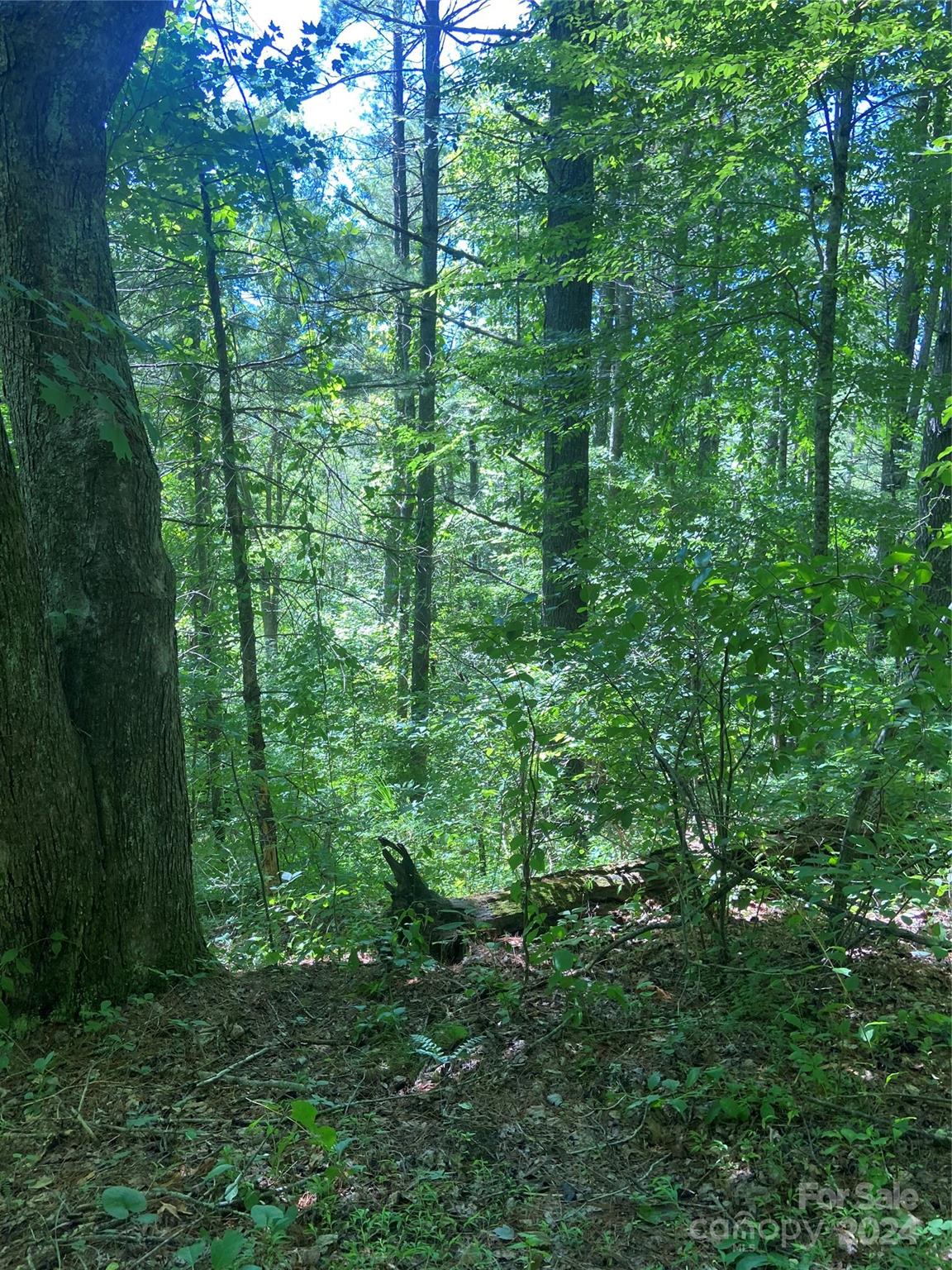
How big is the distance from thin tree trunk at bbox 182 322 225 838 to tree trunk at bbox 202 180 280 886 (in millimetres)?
182

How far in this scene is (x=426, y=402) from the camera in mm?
11500

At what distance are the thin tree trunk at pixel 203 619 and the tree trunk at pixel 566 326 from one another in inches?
109

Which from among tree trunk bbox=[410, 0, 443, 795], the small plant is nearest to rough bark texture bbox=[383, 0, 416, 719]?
tree trunk bbox=[410, 0, 443, 795]

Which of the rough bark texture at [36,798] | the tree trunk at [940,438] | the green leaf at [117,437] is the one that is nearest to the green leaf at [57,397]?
the green leaf at [117,437]

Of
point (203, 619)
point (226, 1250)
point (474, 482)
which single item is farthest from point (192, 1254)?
point (474, 482)

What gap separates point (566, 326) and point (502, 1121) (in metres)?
7.60

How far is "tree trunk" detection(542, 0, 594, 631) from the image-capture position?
6.70 m

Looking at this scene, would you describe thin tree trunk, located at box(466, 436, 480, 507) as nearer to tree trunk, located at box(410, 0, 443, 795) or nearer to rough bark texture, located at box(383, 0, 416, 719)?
rough bark texture, located at box(383, 0, 416, 719)

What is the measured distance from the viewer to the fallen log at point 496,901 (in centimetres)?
411

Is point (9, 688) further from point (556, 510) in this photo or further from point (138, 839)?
point (556, 510)

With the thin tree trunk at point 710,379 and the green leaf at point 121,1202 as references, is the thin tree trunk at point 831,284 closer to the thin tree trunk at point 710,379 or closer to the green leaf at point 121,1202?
the thin tree trunk at point 710,379

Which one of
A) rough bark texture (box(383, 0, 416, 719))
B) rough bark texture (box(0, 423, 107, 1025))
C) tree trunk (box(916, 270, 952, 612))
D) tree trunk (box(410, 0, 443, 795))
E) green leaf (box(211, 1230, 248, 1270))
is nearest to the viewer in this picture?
green leaf (box(211, 1230, 248, 1270))

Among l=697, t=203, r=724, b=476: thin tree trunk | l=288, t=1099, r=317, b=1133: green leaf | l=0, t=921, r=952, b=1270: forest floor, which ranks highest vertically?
l=697, t=203, r=724, b=476: thin tree trunk

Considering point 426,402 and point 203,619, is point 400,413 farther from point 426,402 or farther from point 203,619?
point 203,619
